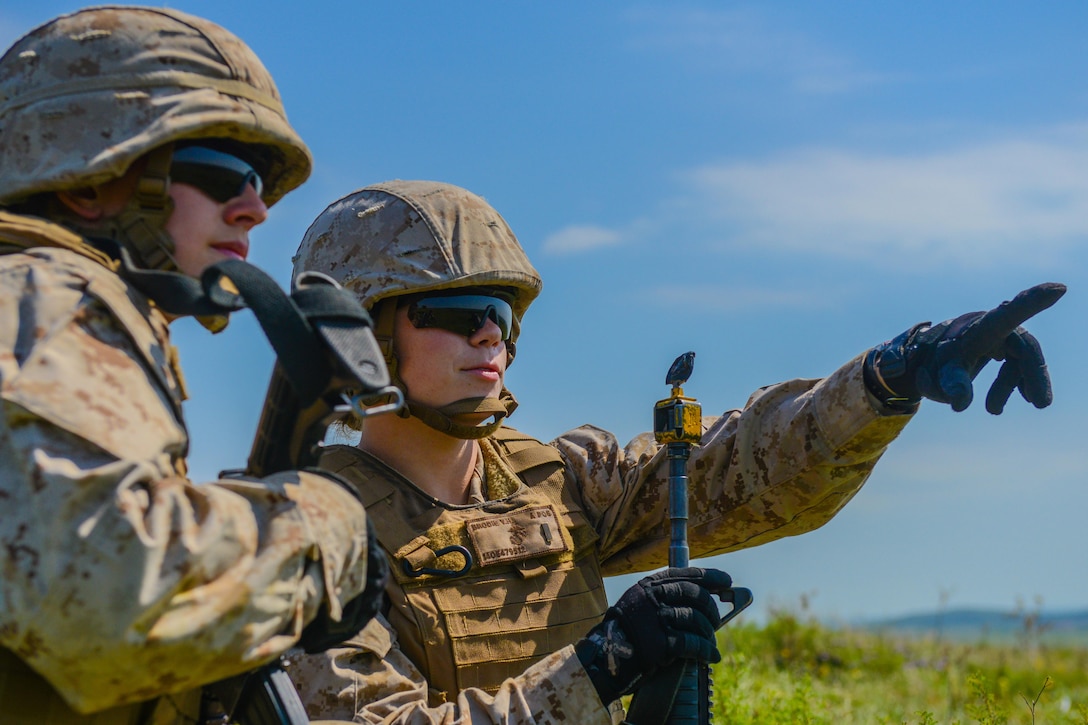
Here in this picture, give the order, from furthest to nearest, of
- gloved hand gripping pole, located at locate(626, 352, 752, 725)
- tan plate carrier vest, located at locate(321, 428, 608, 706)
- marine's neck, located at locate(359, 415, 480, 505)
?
marine's neck, located at locate(359, 415, 480, 505)
tan plate carrier vest, located at locate(321, 428, 608, 706)
gloved hand gripping pole, located at locate(626, 352, 752, 725)

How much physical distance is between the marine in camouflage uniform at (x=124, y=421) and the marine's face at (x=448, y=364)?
1.44 metres

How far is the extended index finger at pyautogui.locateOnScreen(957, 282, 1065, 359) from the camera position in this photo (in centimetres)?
437

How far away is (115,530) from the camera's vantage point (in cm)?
259

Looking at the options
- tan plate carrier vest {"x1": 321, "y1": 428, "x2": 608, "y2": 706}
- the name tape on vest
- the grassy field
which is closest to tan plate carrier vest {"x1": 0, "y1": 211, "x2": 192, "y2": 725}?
tan plate carrier vest {"x1": 321, "y1": 428, "x2": 608, "y2": 706}

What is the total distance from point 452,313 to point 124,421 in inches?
90.5

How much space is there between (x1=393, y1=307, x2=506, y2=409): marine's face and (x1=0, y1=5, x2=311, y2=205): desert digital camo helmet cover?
1513 mm

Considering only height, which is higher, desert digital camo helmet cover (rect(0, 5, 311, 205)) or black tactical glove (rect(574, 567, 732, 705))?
desert digital camo helmet cover (rect(0, 5, 311, 205))

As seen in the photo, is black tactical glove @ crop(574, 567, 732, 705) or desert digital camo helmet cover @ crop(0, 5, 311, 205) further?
black tactical glove @ crop(574, 567, 732, 705)

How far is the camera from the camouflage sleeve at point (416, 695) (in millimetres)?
4207

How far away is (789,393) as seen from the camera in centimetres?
490

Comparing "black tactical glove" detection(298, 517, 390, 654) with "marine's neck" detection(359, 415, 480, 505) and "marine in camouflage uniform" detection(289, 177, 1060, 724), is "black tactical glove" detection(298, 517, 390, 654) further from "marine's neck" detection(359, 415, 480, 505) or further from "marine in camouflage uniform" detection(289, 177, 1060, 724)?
"marine's neck" detection(359, 415, 480, 505)

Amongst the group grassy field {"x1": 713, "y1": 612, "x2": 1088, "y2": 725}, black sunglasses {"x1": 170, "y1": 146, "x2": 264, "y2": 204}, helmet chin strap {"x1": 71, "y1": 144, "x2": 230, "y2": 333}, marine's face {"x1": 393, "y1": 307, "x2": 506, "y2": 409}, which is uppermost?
black sunglasses {"x1": 170, "y1": 146, "x2": 264, "y2": 204}

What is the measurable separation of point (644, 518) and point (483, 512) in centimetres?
66

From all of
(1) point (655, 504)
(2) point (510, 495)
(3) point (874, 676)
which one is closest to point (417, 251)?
(2) point (510, 495)
